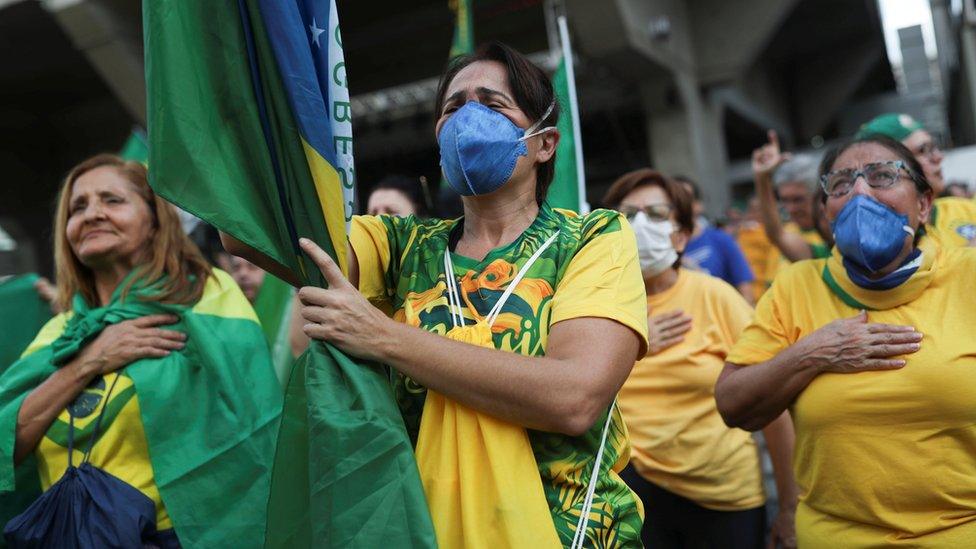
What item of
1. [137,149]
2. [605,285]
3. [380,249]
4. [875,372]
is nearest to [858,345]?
[875,372]

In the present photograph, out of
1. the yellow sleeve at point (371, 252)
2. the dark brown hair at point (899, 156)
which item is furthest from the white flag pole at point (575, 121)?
the yellow sleeve at point (371, 252)

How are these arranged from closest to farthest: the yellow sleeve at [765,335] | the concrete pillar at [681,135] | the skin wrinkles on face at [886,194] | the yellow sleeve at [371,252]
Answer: the yellow sleeve at [371,252] < the skin wrinkles on face at [886,194] < the yellow sleeve at [765,335] < the concrete pillar at [681,135]

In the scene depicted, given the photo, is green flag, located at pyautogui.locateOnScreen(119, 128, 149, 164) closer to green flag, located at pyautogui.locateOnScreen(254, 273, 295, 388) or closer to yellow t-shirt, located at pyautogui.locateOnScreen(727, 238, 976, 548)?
green flag, located at pyautogui.locateOnScreen(254, 273, 295, 388)

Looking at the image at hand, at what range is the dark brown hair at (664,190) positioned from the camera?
396 cm

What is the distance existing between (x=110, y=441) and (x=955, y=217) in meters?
3.56

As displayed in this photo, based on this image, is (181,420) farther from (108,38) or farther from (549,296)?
(108,38)

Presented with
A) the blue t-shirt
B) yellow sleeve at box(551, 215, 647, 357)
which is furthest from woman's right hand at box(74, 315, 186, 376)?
the blue t-shirt

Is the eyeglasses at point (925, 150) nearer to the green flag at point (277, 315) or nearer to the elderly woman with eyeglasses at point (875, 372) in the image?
the elderly woman with eyeglasses at point (875, 372)

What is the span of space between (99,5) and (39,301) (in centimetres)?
1009

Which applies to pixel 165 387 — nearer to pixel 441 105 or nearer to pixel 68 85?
pixel 441 105

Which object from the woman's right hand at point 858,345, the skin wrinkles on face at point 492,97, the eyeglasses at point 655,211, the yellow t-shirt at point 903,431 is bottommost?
the yellow t-shirt at point 903,431

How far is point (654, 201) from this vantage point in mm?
3912

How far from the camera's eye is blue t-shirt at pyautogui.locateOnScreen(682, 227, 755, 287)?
5500mm

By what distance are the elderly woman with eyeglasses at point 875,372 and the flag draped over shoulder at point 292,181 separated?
1.27 metres
